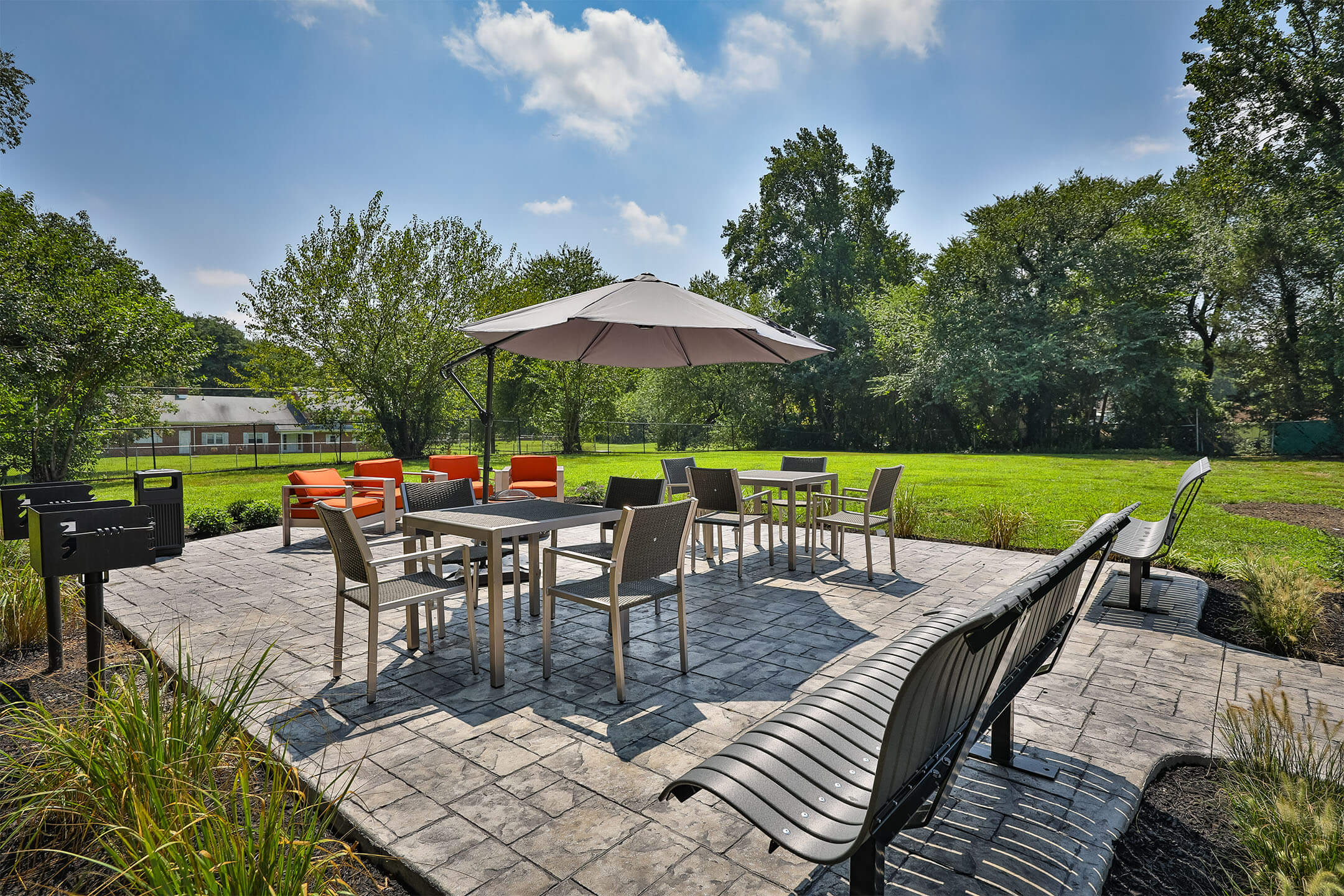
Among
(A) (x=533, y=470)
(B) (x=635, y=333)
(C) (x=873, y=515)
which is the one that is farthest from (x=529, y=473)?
(C) (x=873, y=515)

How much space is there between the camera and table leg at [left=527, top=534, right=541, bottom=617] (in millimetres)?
4039

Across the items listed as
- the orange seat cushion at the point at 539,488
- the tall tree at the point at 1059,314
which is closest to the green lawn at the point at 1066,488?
the tall tree at the point at 1059,314

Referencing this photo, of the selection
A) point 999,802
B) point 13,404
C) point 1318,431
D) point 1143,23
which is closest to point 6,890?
point 999,802

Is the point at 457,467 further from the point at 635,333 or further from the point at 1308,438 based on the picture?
the point at 1308,438

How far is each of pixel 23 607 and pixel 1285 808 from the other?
20.1 feet

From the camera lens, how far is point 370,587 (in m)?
3.24

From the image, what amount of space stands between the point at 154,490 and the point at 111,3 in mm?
7494

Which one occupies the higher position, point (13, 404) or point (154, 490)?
point (13, 404)

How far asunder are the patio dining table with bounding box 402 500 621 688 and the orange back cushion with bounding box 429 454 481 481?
463 cm

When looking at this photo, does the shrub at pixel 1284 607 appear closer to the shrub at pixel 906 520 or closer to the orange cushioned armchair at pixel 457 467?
the shrub at pixel 906 520

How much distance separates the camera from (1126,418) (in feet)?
78.3

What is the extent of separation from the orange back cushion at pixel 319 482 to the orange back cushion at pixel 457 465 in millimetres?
1506

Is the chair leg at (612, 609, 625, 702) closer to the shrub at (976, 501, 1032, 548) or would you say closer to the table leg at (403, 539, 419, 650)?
the table leg at (403, 539, 419, 650)

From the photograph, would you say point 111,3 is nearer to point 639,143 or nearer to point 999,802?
point 639,143
